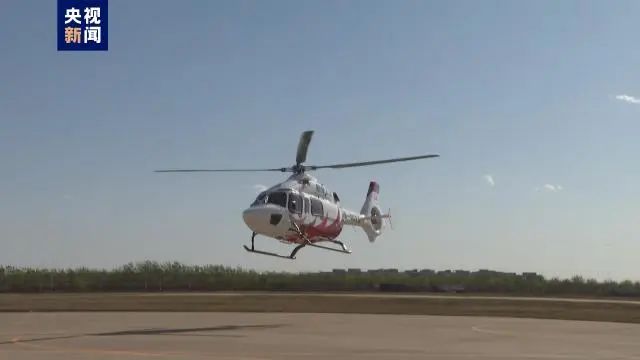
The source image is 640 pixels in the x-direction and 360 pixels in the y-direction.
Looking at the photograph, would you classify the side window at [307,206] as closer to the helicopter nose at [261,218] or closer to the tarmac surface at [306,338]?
the helicopter nose at [261,218]

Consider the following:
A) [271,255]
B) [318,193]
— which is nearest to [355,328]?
[271,255]

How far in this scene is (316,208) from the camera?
133 feet

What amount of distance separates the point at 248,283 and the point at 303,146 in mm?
52786

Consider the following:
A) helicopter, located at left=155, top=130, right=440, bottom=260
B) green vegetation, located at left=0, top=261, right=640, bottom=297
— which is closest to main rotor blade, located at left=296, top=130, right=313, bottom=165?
helicopter, located at left=155, top=130, right=440, bottom=260

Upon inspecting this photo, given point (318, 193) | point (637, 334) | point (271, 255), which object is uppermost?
point (318, 193)

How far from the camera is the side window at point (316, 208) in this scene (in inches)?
1574

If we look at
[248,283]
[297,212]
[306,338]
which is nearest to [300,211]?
[297,212]

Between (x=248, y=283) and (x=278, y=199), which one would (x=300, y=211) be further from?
(x=248, y=283)

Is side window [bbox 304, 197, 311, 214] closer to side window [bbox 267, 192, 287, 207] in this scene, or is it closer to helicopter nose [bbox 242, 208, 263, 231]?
side window [bbox 267, 192, 287, 207]

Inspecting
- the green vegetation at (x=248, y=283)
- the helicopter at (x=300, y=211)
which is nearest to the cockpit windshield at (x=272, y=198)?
the helicopter at (x=300, y=211)

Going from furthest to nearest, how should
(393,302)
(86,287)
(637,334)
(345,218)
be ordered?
1. (86,287)
2. (393,302)
3. (345,218)
4. (637,334)

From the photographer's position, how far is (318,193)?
4134cm

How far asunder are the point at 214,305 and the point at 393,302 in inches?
533

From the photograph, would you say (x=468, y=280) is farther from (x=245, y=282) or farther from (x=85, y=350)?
(x=85, y=350)
